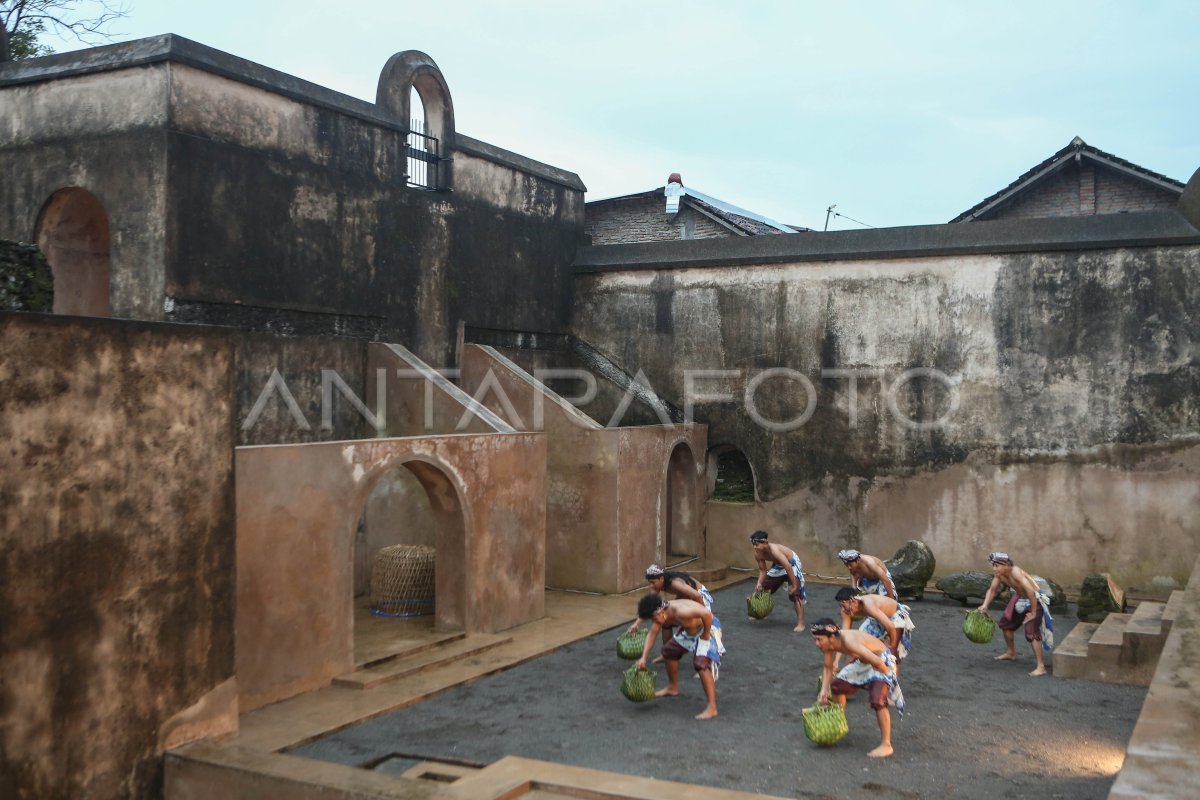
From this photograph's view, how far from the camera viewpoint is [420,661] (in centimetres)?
1016

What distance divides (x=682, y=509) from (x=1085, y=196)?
9.77m

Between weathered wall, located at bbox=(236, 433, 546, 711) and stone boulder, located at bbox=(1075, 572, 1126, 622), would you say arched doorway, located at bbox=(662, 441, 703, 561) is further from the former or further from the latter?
stone boulder, located at bbox=(1075, 572, 1126, 622)

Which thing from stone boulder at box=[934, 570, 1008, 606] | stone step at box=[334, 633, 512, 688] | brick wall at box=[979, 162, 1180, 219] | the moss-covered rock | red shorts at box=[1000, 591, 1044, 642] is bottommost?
stone step at box=[334, 633, 512, 688]

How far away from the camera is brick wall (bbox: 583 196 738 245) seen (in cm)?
2173

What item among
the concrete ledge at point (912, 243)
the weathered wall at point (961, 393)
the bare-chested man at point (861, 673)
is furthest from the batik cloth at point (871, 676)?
the concrete ledge at point (912, 243)

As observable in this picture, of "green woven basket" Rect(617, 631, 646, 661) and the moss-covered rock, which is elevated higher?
the moss-covered rock

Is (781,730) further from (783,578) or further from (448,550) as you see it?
(448,550)

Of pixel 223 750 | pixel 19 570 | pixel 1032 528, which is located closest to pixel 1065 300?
pixel 1032 528

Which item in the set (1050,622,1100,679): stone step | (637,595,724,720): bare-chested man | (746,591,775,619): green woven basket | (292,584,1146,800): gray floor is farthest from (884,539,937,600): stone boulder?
(637,595,724,720): bare-chested man

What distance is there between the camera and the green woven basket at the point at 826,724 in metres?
7.84

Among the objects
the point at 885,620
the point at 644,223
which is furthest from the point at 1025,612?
the point at 644,223

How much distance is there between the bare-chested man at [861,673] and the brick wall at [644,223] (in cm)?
1395

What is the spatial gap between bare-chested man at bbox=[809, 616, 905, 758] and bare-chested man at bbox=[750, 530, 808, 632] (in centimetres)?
374

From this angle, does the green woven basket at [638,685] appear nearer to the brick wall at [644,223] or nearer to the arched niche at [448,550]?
the arched niche at [448,550]
